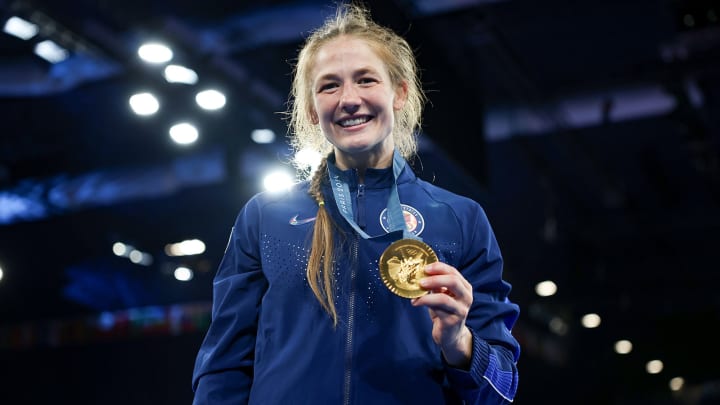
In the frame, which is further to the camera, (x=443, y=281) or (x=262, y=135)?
(x=262, y=135)

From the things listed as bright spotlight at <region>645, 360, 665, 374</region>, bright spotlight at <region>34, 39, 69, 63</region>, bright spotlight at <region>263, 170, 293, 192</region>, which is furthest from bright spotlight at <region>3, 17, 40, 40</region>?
bright spotlight at <region>645, 360, 665, 374</region>

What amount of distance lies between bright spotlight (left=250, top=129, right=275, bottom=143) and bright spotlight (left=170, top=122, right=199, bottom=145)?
1.59ft

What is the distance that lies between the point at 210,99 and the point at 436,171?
242 cm

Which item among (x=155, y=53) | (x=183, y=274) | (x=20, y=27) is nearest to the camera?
(x=20, y=27)

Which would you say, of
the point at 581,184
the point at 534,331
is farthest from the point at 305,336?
the point at 534,331

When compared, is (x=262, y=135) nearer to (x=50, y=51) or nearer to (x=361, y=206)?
(x=50, y=51)

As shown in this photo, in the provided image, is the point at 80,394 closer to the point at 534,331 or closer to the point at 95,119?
the point at 95,119

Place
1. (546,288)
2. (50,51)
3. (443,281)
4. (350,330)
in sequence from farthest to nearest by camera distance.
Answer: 1. (546,288)
2. (50,51)
3. (350,330)
4. (443,281)

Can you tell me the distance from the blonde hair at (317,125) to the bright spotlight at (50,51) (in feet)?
14.2

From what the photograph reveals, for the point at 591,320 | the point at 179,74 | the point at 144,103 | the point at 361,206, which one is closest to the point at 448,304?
the point at 361,206

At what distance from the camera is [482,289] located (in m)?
1.64

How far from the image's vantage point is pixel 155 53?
5.51 meters

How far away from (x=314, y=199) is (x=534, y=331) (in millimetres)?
10771

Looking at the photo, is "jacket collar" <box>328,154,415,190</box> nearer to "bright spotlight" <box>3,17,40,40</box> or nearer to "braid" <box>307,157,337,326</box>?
"braid" <box>307,157,337,326</box>
